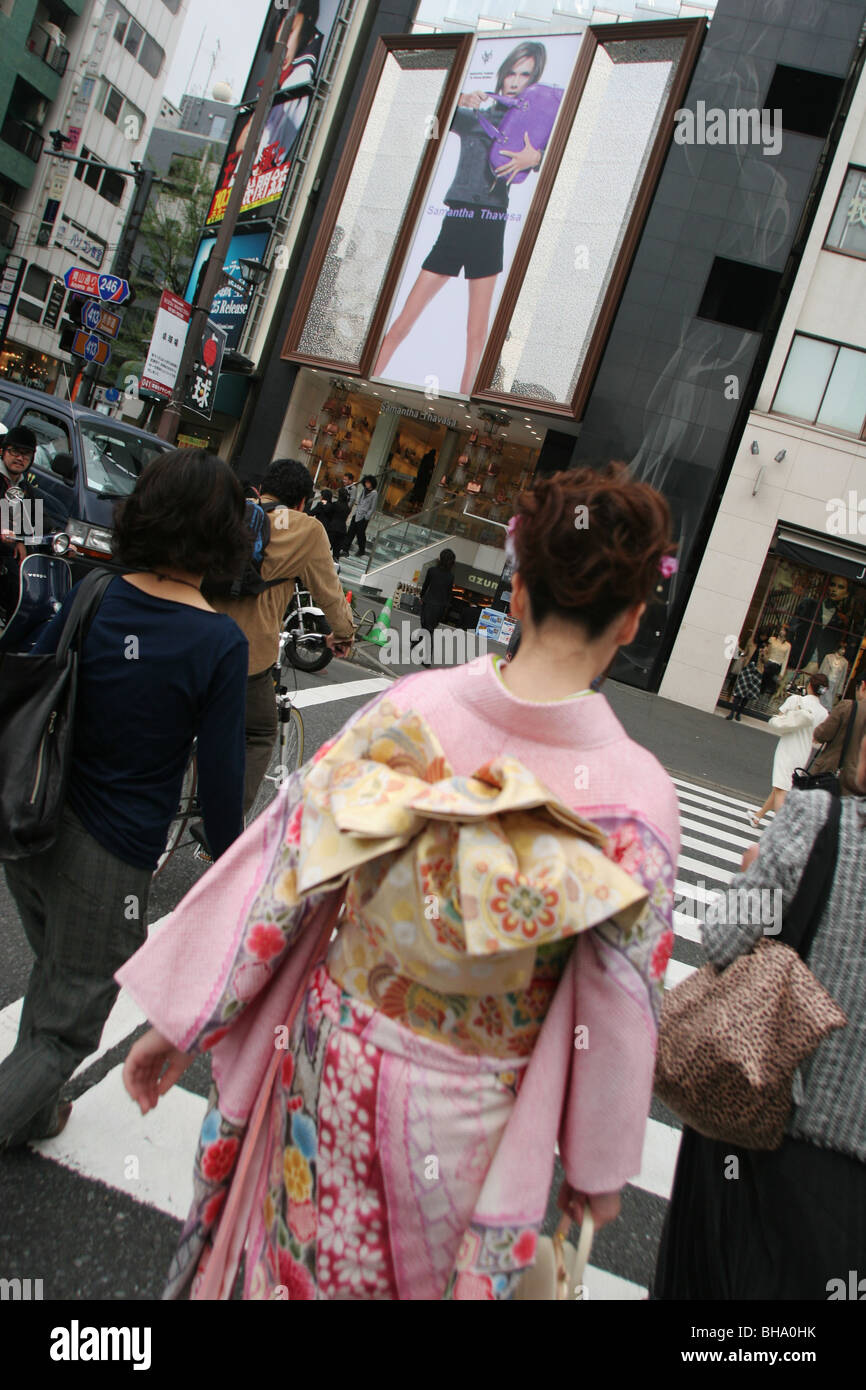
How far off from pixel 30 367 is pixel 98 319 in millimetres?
28549

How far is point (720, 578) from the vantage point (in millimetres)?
20531

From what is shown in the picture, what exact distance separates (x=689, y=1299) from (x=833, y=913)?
100cm

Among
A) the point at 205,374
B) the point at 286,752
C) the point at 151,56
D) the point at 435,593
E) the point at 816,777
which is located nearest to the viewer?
the point at 286,752

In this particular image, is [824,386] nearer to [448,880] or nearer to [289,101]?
[289,101]

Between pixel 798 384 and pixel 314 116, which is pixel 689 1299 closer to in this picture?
pixel 798 384

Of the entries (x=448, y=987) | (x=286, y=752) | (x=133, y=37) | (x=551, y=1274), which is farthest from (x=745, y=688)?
(x=133, y=37)

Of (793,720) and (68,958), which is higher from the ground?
(793,720)

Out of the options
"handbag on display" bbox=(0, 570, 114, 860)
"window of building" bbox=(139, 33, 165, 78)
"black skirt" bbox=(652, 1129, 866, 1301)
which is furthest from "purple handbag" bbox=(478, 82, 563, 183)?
"window of building" bbox=(139, 33, 165, 78)

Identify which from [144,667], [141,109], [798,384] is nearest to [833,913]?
[144,667]

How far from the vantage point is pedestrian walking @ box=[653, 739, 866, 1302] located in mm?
1889

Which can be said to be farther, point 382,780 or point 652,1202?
point 652,1202

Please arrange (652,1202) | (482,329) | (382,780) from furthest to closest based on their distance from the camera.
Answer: (482,329), (652,1202), (382,780)

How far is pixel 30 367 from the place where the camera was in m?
45.0

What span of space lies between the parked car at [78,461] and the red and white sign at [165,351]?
10.00 feet
